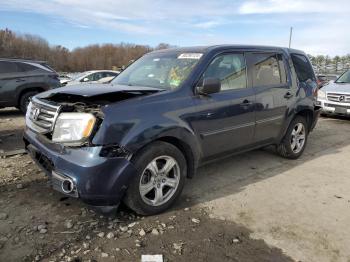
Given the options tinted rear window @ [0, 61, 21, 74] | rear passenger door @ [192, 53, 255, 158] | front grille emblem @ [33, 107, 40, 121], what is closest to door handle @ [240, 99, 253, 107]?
rear passenger door @ [192, 53, 255, 158]

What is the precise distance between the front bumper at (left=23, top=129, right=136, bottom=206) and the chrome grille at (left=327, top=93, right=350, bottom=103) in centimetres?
867

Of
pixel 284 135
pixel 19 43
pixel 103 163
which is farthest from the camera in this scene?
pixel 19 43

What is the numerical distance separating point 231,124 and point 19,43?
Answer: 76686mm

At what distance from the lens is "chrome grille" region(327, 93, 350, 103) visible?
34.2 ft

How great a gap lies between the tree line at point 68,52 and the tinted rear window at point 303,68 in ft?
199

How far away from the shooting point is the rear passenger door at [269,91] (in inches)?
206

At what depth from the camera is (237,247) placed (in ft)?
11.2

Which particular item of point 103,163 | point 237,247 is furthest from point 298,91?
point 103,163

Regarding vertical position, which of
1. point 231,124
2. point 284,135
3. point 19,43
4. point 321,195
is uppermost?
point 19,43

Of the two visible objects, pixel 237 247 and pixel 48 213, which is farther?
pixel 48 213

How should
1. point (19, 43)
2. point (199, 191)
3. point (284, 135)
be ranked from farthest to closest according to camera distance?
point (19, 43) < point (284, 135) < point (199, 191)

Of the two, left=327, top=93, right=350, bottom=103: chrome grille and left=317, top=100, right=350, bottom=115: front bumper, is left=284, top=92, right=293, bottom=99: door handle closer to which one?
left=317, top=100, right=350, bottom=115: front bumper

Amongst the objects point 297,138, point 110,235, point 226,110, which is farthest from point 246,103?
point 110,235

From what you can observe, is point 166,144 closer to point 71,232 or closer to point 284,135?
point 71,232
